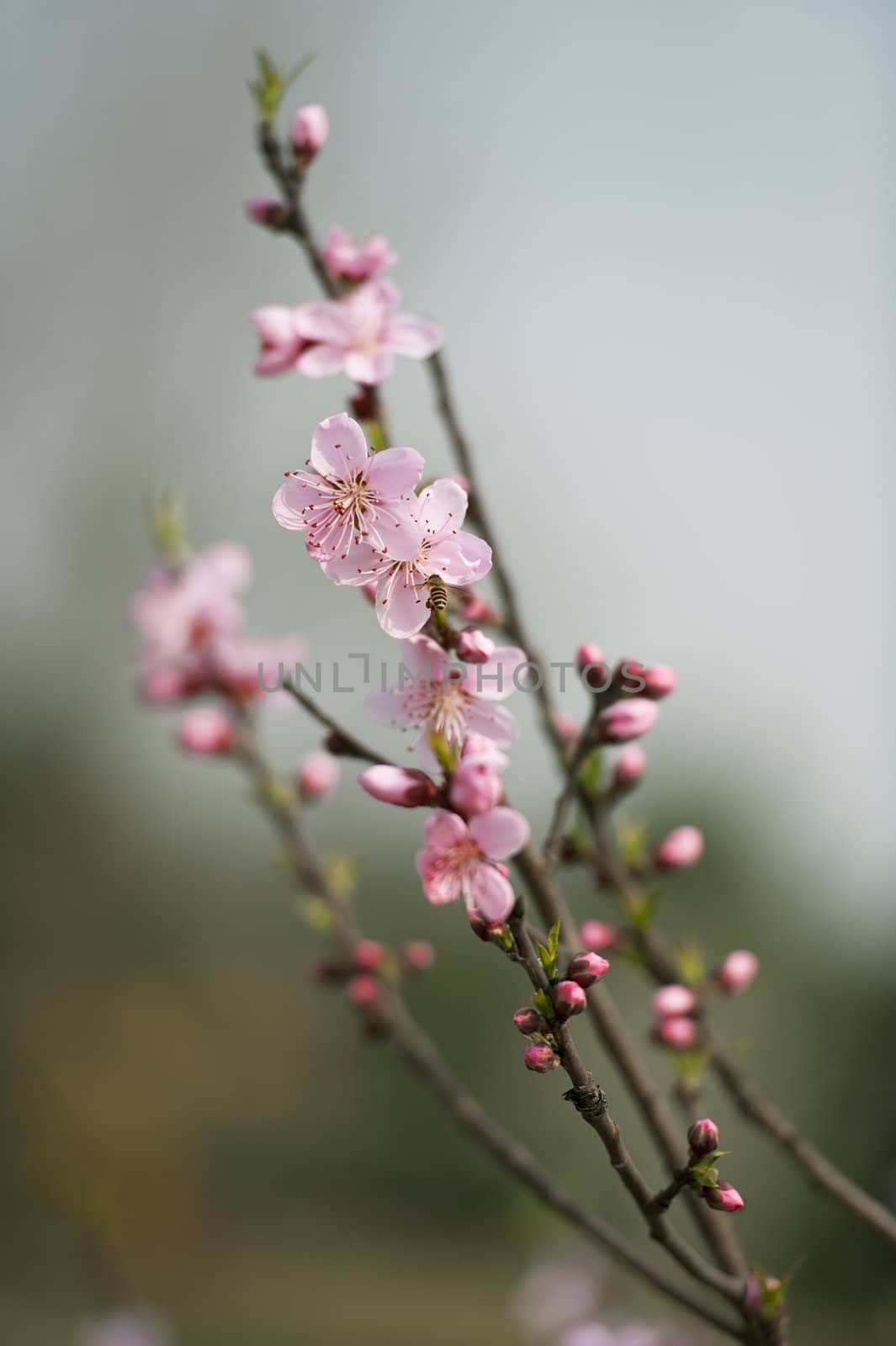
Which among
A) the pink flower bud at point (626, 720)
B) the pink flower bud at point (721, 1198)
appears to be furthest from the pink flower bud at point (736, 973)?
the pink flower bud at point (721, 1198)

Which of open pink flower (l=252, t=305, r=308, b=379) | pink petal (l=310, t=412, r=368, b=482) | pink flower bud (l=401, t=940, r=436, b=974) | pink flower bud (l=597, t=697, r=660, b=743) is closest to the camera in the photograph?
pink petal (l=310, t=412, r=368, b=482)

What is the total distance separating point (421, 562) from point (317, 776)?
1081 millimetres

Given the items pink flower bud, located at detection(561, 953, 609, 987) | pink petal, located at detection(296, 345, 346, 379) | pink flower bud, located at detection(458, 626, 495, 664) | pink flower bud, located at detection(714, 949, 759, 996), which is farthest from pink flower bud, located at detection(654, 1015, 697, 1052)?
pink petal, located at detection(296, 345, 346, 379)

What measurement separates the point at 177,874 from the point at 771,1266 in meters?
8.14

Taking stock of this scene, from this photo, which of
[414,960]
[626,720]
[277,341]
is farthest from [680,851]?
[277,341]

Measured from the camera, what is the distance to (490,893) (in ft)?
2.54

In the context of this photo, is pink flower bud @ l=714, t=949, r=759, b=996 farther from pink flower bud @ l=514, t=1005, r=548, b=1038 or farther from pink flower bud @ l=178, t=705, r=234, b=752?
pink flower bud @ l=178, t=705, r=234, b=752

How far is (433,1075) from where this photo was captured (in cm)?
145

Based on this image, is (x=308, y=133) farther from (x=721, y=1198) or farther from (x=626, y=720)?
(x=721, y=1198)

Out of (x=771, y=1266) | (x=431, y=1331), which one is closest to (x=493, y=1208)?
(x=431, y=1331)

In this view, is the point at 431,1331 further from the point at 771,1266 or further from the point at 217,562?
the point at 217,562

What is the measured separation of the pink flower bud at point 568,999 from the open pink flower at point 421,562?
1.03ft

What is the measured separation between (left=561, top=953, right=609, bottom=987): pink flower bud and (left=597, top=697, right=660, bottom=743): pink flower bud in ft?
1.14

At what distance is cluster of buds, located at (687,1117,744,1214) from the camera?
31.6 inches
